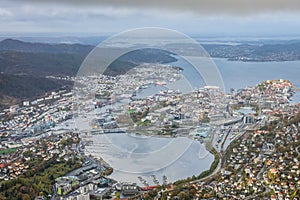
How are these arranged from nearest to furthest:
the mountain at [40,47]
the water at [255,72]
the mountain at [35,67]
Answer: the mountain at [35,67] < the water at [255,72] < the mountain at [40,47]

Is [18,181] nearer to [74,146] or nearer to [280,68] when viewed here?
[74,146]

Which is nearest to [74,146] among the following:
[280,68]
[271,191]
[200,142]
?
[200,142]

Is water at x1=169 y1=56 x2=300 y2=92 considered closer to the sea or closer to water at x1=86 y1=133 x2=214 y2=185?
the sea

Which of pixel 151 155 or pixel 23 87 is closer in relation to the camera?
pixel 151 155

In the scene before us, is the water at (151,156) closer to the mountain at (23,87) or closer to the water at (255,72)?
the mountain at (23,87)

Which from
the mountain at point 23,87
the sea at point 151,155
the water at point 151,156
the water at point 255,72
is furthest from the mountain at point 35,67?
the water at point 255,72

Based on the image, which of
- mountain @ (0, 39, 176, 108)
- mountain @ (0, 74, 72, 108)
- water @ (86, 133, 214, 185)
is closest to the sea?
water @ (86, 133, 214, 185)

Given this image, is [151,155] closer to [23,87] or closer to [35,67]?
[23,87]

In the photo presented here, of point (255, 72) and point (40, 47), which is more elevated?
point (40, 47)

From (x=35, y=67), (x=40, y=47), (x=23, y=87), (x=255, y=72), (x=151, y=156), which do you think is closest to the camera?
(x=151, y=156)

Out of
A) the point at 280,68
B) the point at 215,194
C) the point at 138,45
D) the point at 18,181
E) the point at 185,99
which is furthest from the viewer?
the point at 280,68

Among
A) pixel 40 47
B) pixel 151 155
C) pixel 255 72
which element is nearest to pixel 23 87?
pixel 151 155
